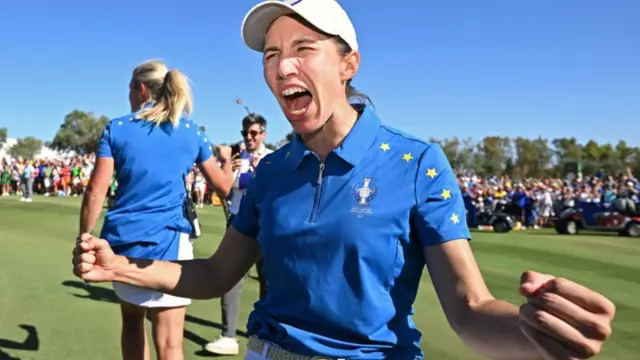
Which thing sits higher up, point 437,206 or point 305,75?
point 305,75

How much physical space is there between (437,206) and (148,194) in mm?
2422

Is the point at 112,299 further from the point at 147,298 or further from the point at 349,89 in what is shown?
the point at 349,89

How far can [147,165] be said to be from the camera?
378 cm

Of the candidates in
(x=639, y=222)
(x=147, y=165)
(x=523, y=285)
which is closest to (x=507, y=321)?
(x=523, y=285)

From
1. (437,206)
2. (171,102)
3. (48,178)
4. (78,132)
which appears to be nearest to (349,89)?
(437,206)

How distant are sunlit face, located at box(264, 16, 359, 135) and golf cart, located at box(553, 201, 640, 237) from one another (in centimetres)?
1963

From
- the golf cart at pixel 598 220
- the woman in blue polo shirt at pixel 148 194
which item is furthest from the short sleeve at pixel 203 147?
the golf cart at pixel 598 220

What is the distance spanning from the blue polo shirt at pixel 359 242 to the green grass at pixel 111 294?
3.97 m

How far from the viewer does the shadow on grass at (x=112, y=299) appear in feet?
20.0

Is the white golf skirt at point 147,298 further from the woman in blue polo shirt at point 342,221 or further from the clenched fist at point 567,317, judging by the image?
the clenched fist at point 567,317

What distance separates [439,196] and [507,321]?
46 cm

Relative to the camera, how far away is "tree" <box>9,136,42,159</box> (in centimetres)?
9694

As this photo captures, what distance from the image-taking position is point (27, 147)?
101375 millimetres

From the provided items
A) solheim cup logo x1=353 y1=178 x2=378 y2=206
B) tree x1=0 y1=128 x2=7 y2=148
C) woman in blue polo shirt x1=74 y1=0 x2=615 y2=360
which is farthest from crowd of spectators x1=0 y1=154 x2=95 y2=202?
tree x1=0 y1=128 x2=7 y2=148
